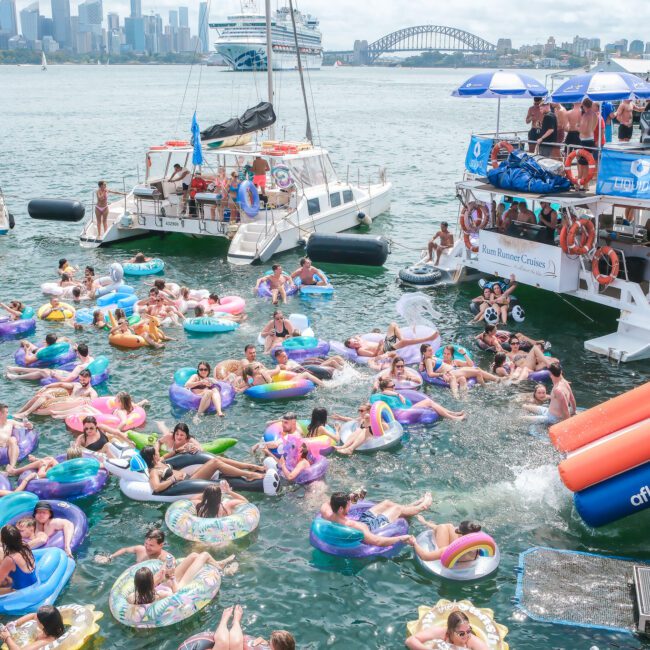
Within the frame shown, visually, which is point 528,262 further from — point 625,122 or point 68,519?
point 68,519

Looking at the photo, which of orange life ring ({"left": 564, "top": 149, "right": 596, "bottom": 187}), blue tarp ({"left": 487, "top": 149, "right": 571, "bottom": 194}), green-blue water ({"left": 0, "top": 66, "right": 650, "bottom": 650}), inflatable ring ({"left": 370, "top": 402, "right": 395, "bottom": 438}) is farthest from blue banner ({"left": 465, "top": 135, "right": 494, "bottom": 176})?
inflatable ring ({"left": 370, "top": 402, "right": 395, "bottom": 438})

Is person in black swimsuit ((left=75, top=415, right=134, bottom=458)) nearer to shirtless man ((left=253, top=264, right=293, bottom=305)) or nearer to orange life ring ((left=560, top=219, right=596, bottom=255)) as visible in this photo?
shirtless man ((left=253, top=264, right=293, bottom=305))

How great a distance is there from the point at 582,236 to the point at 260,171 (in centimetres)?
1235

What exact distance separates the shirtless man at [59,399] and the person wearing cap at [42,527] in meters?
4.10

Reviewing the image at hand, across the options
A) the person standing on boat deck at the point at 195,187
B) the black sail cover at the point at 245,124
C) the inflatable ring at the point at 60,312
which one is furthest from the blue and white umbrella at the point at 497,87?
the inflatable ring at the point at 60,312

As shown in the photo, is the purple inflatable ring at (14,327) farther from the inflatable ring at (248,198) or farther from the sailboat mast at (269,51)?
the sailboat mast at (269,51)

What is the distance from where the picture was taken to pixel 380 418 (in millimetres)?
14164

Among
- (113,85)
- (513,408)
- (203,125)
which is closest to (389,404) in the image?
(513,408)

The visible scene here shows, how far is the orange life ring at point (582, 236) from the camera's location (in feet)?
61.2

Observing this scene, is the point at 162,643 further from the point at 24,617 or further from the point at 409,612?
the point at 409,612

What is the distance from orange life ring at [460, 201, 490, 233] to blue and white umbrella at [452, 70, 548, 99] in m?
2.95

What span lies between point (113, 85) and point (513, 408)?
148 metres

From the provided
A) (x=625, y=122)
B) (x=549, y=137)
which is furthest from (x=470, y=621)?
(x=625, y=122)

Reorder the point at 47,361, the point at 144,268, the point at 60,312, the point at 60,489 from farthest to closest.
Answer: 1. the point at 144,268
2. the point at 60,312
3. the point at 47,361
4. the point at 60,489
